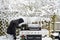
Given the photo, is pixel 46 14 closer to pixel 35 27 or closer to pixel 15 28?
pixel 35 27

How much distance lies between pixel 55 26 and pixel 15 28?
0.62 meters

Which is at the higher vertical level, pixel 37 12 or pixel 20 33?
pixel 37 12

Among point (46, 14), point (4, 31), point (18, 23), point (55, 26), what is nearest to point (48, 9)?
point (46, 14)

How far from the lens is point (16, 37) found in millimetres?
3029

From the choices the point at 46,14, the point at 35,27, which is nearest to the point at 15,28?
the point at 35,27

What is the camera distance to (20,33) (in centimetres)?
302

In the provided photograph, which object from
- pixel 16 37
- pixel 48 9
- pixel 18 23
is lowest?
pixel 16 37

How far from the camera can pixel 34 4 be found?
3053 mm

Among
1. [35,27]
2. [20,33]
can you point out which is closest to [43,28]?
[35,27]

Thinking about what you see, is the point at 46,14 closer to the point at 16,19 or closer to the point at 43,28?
the point at 43,28

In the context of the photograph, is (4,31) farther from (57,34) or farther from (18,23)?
(57,34)

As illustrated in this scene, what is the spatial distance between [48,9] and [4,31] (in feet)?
2.50

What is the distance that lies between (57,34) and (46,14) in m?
0.35

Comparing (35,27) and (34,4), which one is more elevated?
(34,4)
